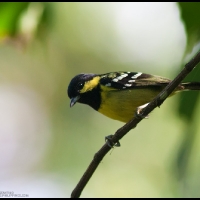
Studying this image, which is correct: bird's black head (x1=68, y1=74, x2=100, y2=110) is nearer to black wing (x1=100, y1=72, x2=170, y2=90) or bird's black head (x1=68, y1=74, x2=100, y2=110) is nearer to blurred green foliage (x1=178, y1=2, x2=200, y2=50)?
black wing (x1=100, y1=72, x2=170, y2=90)

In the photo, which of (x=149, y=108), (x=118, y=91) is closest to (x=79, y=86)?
(x=118, y=91)

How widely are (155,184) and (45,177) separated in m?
1.84

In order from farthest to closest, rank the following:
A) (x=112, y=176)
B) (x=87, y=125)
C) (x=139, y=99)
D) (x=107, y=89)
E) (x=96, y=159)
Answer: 1. (x=87, y=125)
2. (x=112, y=176)
3. (x=107, y=89)
4. (x=139, y=99)
5. (x=96, y=159)

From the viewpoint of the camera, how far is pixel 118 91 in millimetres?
3627

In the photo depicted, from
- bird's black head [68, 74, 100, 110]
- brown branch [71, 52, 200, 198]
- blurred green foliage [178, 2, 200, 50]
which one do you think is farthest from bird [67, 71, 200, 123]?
blurred green foliage [178, 2, 200, 50]

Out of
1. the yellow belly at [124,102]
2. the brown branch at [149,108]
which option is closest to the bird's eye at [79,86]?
the yellow belly at [124,102]

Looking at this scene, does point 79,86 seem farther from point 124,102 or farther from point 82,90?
point 124,102

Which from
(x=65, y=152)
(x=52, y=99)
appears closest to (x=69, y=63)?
(x=52, y=99)

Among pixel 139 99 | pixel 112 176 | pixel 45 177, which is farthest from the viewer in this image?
pixel 112 176

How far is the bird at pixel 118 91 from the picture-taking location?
11.2ft

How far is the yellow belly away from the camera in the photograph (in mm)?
3421

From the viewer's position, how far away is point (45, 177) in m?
6.13

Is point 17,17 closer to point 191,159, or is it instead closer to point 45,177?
point 191,159

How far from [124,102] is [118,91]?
0.64ft
